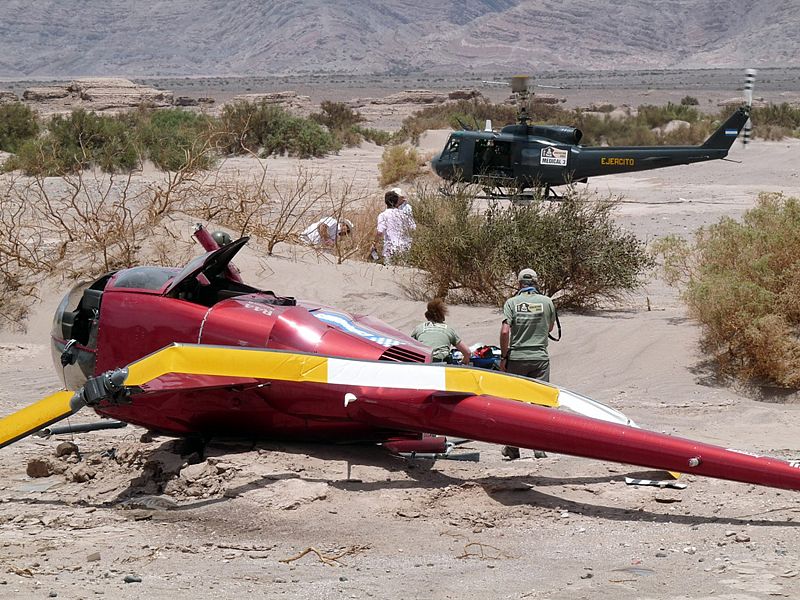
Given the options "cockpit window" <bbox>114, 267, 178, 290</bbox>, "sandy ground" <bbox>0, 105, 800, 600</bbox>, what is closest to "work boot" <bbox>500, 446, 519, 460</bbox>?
"sandy ground" <bbox>0, 105, 800, 600</bbox>

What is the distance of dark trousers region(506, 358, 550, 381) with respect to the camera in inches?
358

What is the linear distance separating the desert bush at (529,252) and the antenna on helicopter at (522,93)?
7.42 metres

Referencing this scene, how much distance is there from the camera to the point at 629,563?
595cm

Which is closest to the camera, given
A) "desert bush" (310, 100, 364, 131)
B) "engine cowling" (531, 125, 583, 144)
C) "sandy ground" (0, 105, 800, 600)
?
"sandy ground" (0, 105, 800, 600)

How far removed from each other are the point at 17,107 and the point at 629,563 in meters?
31.2

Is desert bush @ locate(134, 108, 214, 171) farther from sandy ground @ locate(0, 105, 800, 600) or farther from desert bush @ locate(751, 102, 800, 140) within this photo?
Answer: desert bush @ locate(751, 102, 800, 140)

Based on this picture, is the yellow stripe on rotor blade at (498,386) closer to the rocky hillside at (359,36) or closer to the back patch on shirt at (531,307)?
the back patch on shirt at (531,307)

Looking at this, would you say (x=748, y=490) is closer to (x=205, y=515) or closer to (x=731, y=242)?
(x=205, y=515)

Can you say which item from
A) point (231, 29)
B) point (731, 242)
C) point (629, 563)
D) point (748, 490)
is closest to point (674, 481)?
point (748, 490)

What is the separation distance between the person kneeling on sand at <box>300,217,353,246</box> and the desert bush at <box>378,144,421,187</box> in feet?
41.9

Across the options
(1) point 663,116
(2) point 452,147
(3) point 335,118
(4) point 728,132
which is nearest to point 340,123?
(3) point 335,118

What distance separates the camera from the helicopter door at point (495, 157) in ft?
78.7

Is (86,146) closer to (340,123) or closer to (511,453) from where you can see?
(511,453)

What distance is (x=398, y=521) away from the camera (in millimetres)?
6855
